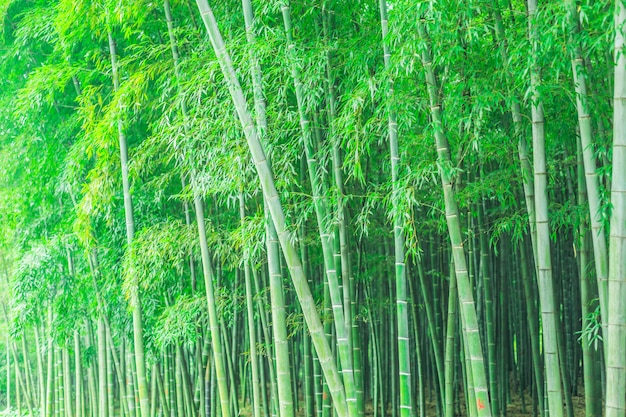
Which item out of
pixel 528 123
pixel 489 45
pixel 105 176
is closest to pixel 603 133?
pixel 528 123

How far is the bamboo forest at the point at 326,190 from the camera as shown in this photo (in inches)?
137

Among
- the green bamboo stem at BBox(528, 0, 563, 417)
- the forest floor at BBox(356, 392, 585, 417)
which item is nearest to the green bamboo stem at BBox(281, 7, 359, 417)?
the green bamboo stem at BBox(528, 0, 563, 417)

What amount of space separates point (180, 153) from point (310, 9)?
5.18 feet

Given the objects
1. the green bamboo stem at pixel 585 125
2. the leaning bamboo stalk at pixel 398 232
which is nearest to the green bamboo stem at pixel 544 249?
the green bamboo stem at pixel 585 125

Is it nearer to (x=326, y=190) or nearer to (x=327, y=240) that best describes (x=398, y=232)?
(x=327, y=240)

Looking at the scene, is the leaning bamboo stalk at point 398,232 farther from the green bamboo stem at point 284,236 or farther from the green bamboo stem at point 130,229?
the green bamboo stem at point 130,229

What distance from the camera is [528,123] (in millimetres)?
3828

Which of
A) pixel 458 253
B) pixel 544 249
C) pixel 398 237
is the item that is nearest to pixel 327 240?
pixel 398 237

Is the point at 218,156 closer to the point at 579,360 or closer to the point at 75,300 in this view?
the point at 75,300

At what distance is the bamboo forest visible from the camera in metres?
3.48

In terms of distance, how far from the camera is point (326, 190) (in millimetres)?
4434

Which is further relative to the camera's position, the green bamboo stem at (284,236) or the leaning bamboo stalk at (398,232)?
the green bamboo stem at (284,236)

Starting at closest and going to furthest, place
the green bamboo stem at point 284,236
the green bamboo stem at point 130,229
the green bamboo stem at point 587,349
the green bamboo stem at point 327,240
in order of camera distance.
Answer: the green bamboo stem at point 587,349 → the green bamboo stem at point 284,236 → the green bamboo stem at point 327,240 → the green bamboo stem at point 130,229

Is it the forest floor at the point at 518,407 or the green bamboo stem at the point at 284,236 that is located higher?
the green bamboo stem at the point at 284,236
